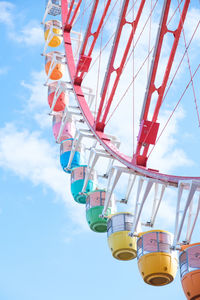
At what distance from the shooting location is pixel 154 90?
20.1 metres

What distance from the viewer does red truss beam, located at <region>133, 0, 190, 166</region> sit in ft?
65.5

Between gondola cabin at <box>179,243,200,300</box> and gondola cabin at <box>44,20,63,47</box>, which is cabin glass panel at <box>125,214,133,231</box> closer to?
gondola cabin at <box>179,243,200,300</box>

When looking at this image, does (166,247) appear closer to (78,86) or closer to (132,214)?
(132,214)

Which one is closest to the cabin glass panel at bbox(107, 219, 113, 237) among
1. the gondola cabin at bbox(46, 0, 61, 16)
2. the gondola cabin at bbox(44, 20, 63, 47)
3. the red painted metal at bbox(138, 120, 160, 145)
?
the red painted metal at bbox(138, 120, 160, 145)

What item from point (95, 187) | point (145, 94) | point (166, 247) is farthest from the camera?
point (95, 187)

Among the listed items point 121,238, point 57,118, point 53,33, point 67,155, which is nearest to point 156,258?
point 121,238

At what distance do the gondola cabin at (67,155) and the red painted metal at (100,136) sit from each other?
2.24 m

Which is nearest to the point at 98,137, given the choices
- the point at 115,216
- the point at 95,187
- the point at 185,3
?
the point at 95,187

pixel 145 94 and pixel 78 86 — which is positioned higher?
pixel 78 86

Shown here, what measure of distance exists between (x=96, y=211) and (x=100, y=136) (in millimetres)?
2825

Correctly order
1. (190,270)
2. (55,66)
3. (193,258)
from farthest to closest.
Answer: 1. (55,66)
2. (193,258)
3. (190,270)

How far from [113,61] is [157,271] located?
791 cm

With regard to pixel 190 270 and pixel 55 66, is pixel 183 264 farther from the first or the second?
pixel 55 66

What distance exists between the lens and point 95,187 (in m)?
25.0
